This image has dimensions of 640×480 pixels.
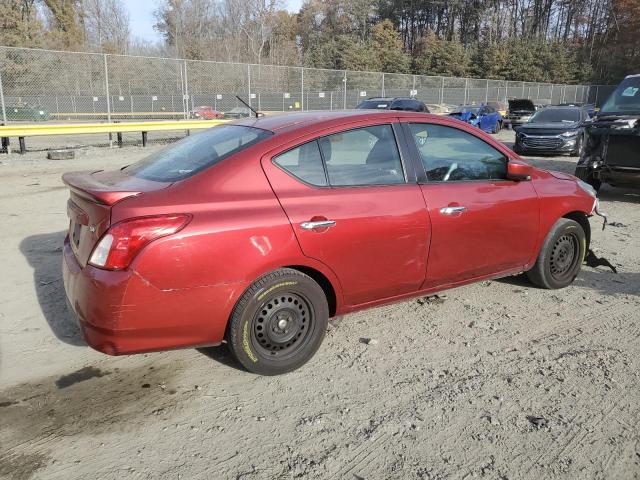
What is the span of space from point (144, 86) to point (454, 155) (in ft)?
59.5

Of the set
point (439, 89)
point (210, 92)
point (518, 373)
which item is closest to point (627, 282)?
point (518, 373)

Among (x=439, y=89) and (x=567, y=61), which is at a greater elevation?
(x=567, y=61)

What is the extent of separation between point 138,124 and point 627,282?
45.7 ft

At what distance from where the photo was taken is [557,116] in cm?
1644

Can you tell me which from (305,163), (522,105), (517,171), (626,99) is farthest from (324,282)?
(522,105)

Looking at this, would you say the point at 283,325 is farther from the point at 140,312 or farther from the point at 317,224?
the point at 140,312

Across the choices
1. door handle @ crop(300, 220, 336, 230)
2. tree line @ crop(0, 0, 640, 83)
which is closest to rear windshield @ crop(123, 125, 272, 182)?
door handle @ crop(300, 220, 336, 230)

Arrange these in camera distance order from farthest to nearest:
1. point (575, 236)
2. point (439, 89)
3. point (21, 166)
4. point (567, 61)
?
1. point (567, 61)
2. point (439, 89)
3. point (21, 166)
4. point (575, 236)

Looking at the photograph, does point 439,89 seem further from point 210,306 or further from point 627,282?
point 210,306

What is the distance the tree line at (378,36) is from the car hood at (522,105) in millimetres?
31085

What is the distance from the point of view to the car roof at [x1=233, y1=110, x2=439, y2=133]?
351 centimetres

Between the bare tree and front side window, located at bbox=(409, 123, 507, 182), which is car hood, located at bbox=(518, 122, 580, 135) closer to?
front side window, located at bbox=(409, 123, 507, 182)

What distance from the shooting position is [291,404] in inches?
120

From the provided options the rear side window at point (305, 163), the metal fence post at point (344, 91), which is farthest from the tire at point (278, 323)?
the metal fence post at point (344, 91)
